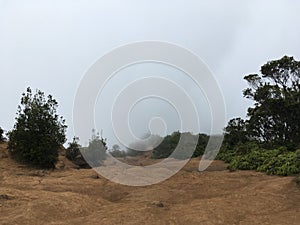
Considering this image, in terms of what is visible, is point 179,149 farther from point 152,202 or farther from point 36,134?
point 152,202

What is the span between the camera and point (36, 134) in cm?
2275

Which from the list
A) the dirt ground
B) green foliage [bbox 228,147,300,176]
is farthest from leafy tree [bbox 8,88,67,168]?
green foliage [bbox 228,147,300,176]

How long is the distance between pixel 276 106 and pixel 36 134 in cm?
1823

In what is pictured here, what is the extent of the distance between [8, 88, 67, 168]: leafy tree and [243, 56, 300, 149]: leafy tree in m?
16.1

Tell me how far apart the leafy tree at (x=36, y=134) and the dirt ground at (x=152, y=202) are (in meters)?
5.65

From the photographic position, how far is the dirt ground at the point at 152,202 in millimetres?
9539

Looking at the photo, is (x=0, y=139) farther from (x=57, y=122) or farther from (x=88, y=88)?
(x=88, y=88)

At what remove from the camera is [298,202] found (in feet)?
37.4

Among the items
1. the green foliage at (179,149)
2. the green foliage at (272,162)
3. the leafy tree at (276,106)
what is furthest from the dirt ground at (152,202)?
the green foliage at (179,149)

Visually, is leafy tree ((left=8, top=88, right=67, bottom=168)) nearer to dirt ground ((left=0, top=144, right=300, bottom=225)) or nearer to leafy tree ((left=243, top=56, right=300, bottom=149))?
dirt ground ((left=0, top=144, right=300, bottom=225))

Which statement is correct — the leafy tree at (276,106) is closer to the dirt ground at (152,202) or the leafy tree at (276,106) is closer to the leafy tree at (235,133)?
the leafy tree at (235,133)

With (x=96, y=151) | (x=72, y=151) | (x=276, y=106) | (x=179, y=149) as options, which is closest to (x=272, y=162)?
(x=276, y=106)

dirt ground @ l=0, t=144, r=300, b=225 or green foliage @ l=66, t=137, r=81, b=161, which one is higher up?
green foliage @ l=66, t=137, r=81, b=161

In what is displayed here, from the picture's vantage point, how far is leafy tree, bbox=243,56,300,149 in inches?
942
